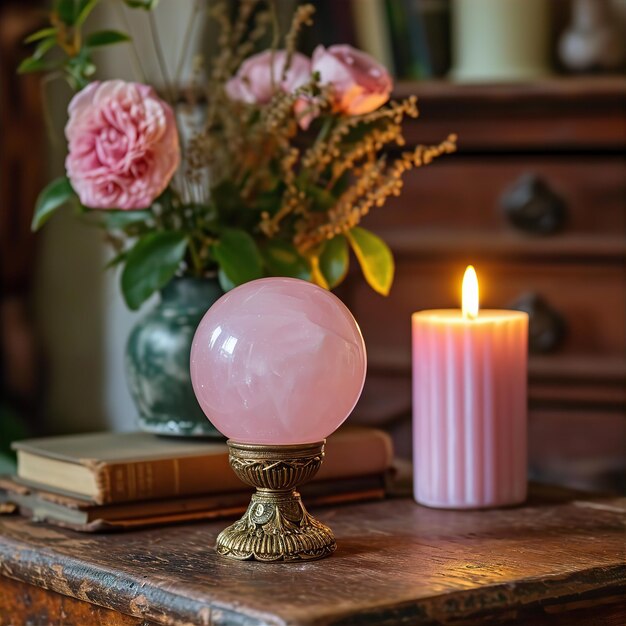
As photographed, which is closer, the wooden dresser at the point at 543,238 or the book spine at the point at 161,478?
the book spine at the point at 161,478

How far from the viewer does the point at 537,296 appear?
4.90ft

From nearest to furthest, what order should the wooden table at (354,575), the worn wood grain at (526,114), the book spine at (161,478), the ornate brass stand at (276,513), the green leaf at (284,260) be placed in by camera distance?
the wooden table at (354,575)
the ornate brass stand at (276,513)
the book spine at (161,478)
the green leaf at (284,260)
the worn wood grain at (526,114)

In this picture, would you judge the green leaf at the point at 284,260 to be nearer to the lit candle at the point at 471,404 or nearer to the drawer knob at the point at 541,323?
the lit candle at the point at 471,404

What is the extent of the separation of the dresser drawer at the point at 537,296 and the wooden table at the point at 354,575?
593 millimetres

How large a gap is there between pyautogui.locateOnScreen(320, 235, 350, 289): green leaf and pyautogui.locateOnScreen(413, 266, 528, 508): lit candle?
0.09 m

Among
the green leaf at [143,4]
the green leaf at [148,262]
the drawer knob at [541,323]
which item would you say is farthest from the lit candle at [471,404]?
the drawer knob at [541,323]

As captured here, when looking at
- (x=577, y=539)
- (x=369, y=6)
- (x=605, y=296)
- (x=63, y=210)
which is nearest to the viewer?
(x=577, y=539)

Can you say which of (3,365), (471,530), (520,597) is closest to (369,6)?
(3,365)

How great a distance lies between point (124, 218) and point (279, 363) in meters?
0.33

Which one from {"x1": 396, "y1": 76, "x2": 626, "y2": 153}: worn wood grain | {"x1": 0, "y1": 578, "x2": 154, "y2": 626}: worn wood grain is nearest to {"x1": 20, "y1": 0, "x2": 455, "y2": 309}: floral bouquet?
{"x1": 0, "y1": 578, "x2": 154, "y2": 626}: worn wood grain

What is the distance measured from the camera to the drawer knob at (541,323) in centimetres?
149

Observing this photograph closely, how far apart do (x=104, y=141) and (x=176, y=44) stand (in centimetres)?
97

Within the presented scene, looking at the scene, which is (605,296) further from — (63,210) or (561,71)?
(63,210)

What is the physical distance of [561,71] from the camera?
1.63 metres
